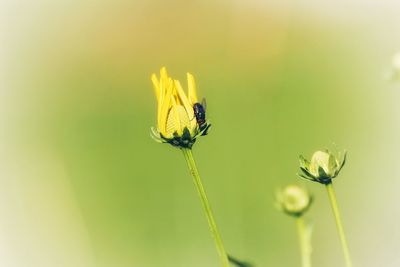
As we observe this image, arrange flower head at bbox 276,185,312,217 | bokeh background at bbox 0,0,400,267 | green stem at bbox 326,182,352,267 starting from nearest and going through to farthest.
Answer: green stem at bbox 326,182,352,267 → flower head at bbox 276,185,312,217 → bokeh background at bbox 0,0,400,267

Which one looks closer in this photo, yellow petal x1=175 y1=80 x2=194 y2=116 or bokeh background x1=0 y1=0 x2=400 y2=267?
yellow petal x1=175 y1=80 x2=194 y2=116

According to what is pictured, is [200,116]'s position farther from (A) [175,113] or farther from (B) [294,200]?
(B) [294,200]

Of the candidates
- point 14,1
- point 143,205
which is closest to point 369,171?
point 143,205

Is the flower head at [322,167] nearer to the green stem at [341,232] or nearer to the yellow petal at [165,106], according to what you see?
the green stem at [341,232]

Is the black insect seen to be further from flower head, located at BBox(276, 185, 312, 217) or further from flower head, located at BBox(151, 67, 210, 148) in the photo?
flower head, located at BBox(276, 185, 312, 217)

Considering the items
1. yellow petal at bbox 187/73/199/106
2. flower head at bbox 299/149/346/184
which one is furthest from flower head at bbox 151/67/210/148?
flower head at bbox 299/149/346/184

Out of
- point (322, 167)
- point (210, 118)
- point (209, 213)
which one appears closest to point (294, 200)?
point (322, 167)

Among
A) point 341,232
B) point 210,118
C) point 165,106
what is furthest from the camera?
point 210,118
